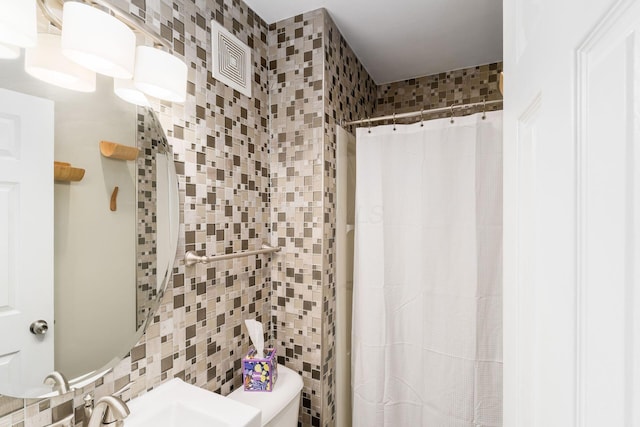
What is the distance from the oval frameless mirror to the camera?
77 centimetres

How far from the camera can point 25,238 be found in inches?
30.9

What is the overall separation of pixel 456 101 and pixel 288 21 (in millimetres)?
1215

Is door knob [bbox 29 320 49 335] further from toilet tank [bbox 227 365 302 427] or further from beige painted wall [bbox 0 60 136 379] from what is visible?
toilet tank [bbox 227 365 302 427]

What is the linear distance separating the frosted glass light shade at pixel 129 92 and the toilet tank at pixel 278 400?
3.70ft

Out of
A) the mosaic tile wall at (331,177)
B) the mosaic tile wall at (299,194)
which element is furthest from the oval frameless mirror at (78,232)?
the mosaic tile wall at (331,177)

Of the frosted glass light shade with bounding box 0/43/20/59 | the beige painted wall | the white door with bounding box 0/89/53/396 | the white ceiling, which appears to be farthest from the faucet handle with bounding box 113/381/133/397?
the white ceiling
